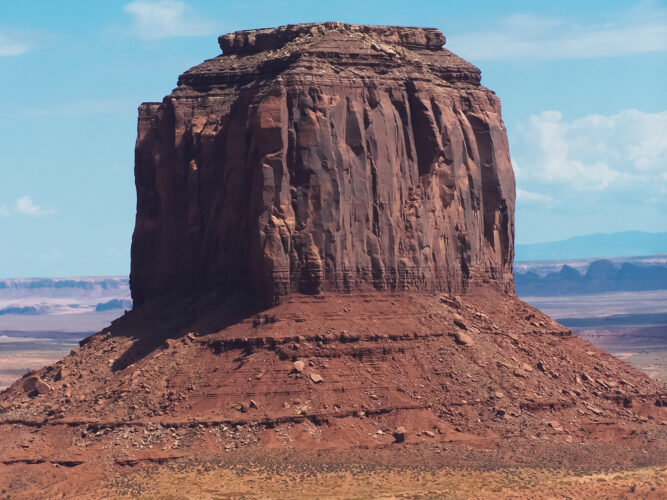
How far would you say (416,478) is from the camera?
6900 centimetres

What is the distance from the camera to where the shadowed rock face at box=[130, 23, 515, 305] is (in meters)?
80.1

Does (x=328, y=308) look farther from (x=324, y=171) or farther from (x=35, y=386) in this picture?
(x=35, y=386)

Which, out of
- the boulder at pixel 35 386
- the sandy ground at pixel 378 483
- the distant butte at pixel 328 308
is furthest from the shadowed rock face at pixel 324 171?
the sandy ground at pixel 378 483

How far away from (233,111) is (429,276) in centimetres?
1386

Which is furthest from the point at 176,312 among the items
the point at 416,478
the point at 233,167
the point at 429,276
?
the point at 416,478

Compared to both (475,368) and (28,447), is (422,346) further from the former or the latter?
(28,447)

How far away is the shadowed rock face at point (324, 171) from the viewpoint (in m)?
80.1

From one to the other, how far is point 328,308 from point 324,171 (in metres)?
6.97

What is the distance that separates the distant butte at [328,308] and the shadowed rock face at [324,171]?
0.40 ft

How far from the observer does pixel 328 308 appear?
259ft

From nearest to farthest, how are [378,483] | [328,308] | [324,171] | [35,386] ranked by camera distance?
[378,483] < [328,308] < [324,171] < [35,386]

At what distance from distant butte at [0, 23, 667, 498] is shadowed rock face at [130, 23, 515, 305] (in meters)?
0.12

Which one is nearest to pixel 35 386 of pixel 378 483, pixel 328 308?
pixel 328 308

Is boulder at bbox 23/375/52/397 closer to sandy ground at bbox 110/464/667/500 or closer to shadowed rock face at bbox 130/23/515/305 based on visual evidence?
shadowed rock face at bbox 130/23/515/305
